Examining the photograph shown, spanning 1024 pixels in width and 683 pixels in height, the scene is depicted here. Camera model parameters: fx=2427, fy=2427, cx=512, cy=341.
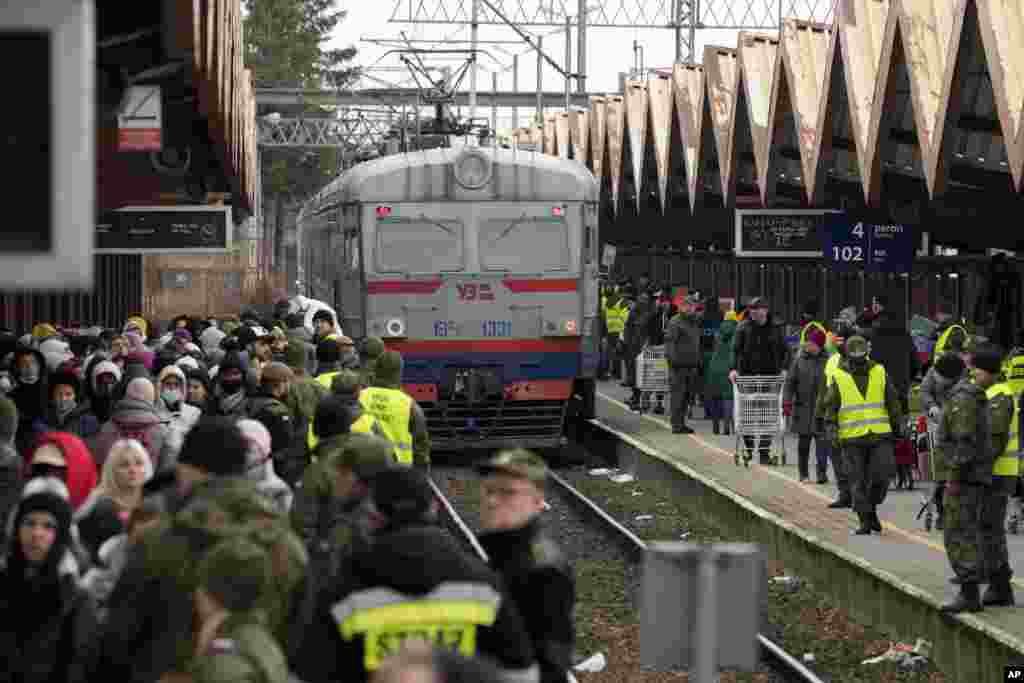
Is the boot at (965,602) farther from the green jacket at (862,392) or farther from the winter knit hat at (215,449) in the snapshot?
the winter knit hat at (215,449)

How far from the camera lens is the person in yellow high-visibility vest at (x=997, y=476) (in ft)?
46.5

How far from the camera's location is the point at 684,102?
4306 cm

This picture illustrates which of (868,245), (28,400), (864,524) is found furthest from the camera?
(868,245)

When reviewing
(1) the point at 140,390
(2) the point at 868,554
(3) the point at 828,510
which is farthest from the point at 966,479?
(3) the point at 828,510

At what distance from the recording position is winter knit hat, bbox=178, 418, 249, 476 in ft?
24.9

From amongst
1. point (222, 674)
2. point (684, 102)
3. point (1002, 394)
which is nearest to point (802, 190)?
point (684, 102)

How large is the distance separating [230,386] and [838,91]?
1817cm

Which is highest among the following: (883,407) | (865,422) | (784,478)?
(883,407)

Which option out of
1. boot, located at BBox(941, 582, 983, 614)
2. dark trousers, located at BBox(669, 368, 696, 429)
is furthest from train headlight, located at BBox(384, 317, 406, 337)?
boot, located at BBox(941, 582, 983, 614)

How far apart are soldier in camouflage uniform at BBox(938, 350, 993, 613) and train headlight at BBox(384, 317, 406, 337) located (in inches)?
490

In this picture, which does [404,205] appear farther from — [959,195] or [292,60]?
[292,60]

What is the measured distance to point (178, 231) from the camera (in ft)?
83.4

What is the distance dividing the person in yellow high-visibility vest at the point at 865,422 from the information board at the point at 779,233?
35.4 ft

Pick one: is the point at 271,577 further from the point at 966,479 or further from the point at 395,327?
the point at 395,327
